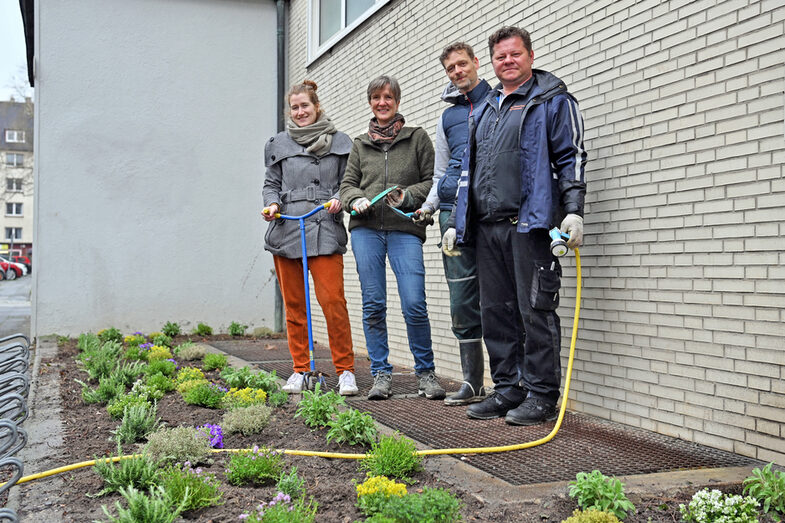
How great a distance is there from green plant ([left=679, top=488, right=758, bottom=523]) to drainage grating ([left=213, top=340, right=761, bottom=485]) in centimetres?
50

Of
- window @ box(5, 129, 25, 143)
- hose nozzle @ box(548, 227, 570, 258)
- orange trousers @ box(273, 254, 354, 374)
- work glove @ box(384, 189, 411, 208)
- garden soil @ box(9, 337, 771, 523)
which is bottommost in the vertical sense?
garden soil @ box(9, 337, 771, 523)

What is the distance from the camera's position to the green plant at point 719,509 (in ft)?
7.51

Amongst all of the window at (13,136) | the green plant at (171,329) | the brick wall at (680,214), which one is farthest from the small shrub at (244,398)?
the window at (13,136)

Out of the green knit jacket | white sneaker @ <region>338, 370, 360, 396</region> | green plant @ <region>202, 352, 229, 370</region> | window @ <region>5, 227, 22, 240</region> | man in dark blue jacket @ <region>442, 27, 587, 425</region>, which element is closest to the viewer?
man in dark blue jacket @ <region>442, 27, 587, 425</region>

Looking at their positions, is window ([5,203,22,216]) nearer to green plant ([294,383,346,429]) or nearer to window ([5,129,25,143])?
window ([5,129,25,143])

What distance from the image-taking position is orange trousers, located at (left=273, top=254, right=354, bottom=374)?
473 cm

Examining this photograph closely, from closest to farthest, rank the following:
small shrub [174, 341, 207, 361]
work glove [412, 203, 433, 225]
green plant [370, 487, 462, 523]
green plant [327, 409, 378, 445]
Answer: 1. green plant [370, 487, 462, 523]
2. green plant [327, 409, 378, 445]
3. work glove [412, 203, 433, 225]
4. small shrub [174, 341, 207, 361]

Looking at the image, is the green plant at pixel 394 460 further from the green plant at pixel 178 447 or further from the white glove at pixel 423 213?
the white glove at pixel 423 213

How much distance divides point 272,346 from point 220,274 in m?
1.88

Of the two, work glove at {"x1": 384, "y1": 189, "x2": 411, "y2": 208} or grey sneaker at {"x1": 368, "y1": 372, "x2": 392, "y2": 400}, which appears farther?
grey sneaker at {"x1": 368, "y1": 372, "x2": 392, "y2": 400}

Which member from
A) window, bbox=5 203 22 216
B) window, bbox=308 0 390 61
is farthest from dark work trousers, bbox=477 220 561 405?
window, bbox=5 203 22 216

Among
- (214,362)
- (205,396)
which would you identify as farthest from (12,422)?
(214,362)

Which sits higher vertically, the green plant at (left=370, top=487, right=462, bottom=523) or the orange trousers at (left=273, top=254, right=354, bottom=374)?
the orange trousers at (left=273, top=254, right=354, bottom=374)

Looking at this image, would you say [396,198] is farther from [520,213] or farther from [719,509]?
[719,509]
